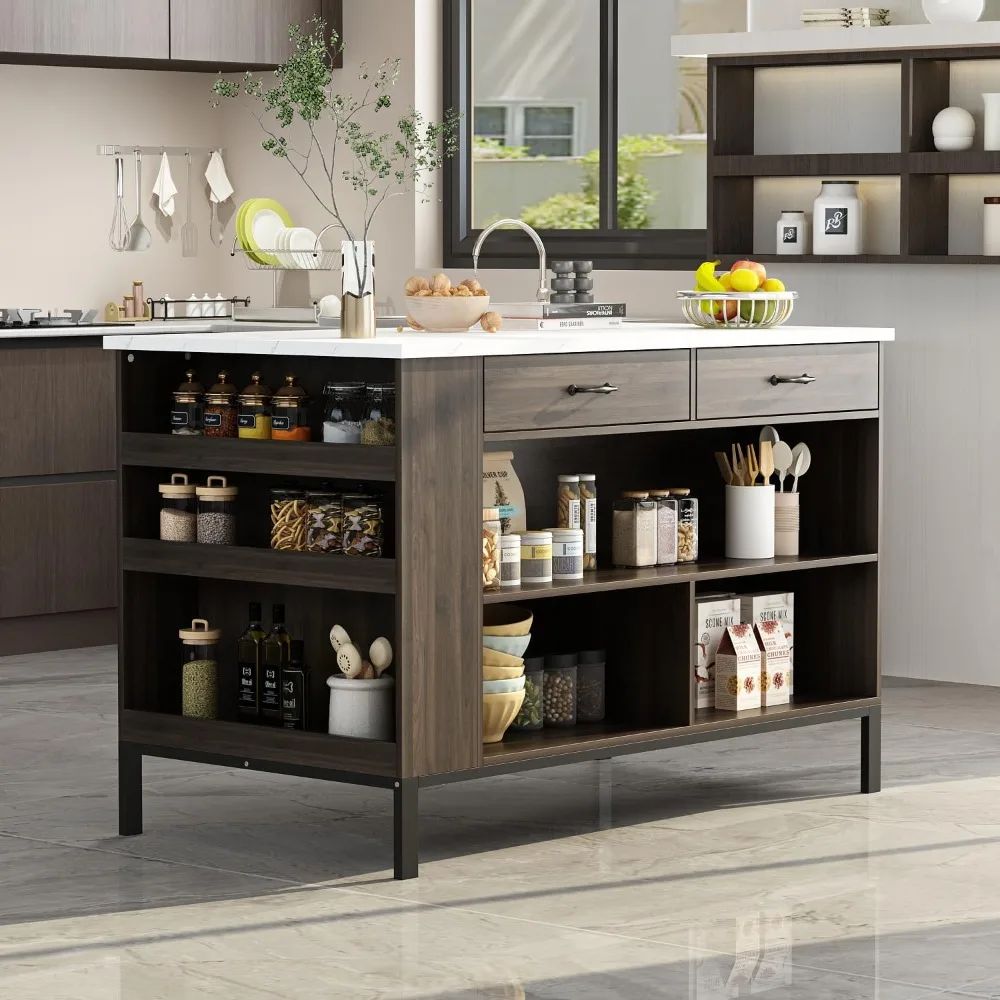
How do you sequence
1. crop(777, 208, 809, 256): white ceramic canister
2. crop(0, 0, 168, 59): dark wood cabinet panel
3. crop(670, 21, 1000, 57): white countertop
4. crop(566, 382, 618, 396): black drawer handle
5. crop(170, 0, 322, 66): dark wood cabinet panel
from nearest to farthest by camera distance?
crop(566, 382, 618, 396): black drawer handle
crop(670, 21, 1000, 57): white countertop
crop(777, 208, 809, 256): white ceramic canister
crop(0, 0, 168, 59): dark wood cabinet panel
crop(170, 0, 322, 66): dark wood cabinet panel

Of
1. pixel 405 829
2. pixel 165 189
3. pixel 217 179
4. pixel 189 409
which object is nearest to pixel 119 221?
pixel 165 189

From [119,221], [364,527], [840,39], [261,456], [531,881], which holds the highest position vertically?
[840,39]

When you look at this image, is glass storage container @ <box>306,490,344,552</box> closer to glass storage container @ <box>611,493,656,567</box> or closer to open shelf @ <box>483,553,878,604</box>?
open shelf @ <box>483,553,878,604</box>

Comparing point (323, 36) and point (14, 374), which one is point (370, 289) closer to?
point (14, 374)

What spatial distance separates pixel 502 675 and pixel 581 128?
341 cm

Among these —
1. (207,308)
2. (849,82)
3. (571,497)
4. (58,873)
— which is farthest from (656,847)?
(207,308)

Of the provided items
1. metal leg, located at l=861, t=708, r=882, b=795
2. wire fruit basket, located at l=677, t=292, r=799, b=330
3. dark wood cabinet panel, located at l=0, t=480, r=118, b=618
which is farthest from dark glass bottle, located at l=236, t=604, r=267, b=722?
dark wood cabinet panel, located at l=0, t=480, r=118, b=618

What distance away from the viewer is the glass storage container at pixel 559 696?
3.90m

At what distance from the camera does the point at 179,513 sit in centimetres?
372

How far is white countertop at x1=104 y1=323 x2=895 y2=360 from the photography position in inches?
135

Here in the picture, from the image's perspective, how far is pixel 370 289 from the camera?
3740mm

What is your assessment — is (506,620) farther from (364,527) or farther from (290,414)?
(290,414)

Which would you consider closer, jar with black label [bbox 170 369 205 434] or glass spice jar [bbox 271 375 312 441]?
glass spice jar [bbox 271 375 312 441]

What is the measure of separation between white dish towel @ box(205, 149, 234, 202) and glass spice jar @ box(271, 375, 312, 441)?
12.3 feet
